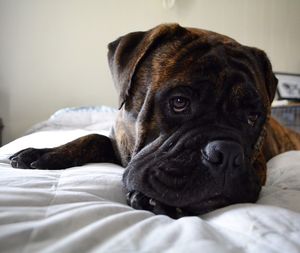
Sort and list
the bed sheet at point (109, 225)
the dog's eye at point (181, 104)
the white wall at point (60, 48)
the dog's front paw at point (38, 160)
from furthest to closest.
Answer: the white wall at point (60, 48) < the dog's front paw at point (38, 160) < the dog's eye at point (181, 104) < the bed sheet at point (109, 225)

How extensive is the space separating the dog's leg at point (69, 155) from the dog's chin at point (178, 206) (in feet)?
1.75

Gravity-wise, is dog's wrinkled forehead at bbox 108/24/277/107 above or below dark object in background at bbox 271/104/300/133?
above

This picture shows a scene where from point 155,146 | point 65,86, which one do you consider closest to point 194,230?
point 155,146

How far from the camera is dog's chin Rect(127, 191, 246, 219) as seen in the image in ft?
3.24

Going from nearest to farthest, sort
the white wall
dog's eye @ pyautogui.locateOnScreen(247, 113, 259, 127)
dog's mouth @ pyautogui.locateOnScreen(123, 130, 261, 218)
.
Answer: dog's mouth @ pyautogui.locateOnScreen(123, 130, 261, 218), dog's eye @ pyautogui.locateOnScreen(247, 113, 259, 127), the white wall

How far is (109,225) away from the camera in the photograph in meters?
0.71

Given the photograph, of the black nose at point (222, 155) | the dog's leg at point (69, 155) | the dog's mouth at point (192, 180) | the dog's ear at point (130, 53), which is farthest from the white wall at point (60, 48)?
the black nose at point (222, 155)

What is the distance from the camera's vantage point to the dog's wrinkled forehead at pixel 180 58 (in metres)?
1.23

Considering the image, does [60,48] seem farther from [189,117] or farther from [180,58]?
[189,117]

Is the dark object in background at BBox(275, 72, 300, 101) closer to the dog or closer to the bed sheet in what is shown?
the dog

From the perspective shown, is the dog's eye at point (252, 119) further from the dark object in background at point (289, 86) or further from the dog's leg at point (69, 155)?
the dark object in background at point (289, 86)

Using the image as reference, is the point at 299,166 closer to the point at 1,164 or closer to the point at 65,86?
the point at 1,164

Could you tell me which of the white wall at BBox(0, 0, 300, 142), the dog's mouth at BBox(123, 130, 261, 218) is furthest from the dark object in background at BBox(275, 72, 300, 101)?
the dog's mouth at BBox(123, 130, 261, 218)

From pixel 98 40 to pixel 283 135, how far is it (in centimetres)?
253
